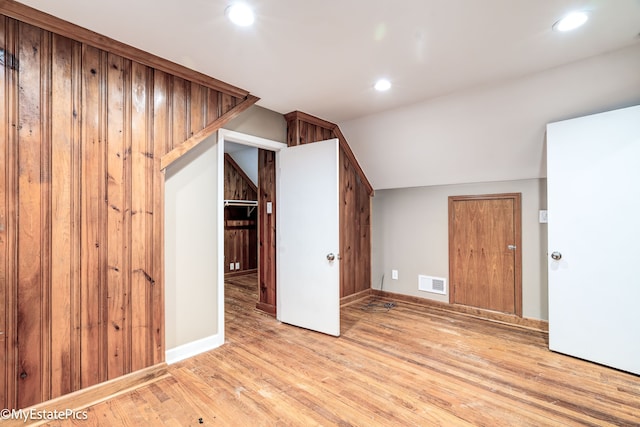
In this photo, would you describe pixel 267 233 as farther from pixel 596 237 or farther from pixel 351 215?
pixel 596 237

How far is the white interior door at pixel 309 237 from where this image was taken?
318 cm

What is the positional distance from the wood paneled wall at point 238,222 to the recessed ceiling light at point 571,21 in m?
5.56

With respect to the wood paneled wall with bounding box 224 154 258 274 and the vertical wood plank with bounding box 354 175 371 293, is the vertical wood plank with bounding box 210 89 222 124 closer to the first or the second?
the vertical wood plank with bounding box 354 175 371 293

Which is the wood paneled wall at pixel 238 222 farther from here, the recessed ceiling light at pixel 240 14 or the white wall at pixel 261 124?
the recessed ceiling light at pixel 240 14

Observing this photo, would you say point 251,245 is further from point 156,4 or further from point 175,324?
point 156,4

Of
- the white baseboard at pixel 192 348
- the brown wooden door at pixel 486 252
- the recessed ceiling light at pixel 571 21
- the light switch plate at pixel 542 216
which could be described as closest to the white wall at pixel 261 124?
the white baseboard at pixel 192 348

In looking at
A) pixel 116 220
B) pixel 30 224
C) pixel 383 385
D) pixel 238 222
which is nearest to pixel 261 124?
pixel 116 220

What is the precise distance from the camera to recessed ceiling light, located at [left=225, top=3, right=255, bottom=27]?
1.77 m

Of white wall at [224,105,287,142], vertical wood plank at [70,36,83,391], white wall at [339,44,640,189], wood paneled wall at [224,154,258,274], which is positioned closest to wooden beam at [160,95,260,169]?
white wall at [224,105,287,142]

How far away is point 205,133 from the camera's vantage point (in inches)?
104

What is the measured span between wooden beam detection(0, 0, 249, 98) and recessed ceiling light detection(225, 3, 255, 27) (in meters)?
0.81

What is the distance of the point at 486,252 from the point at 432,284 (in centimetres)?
82

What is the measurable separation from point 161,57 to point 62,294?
1.80m

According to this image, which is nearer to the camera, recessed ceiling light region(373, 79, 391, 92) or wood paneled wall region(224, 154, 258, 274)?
recessed ceiling light region(373, 79, 391, 92)
